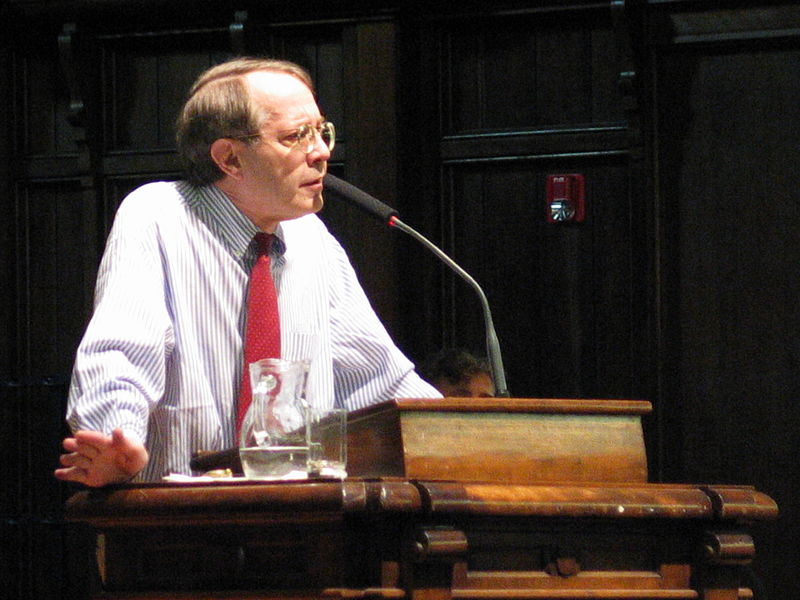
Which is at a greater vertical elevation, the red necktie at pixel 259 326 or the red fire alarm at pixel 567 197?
the red fire alarm at pixel 567 197

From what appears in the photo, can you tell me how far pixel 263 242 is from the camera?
271cm

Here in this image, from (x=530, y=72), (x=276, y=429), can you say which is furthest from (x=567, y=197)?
(x=276, y=429)

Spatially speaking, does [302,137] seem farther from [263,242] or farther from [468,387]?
[468,387]

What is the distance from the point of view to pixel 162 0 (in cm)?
508

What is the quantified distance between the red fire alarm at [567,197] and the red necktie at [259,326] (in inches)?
92.9

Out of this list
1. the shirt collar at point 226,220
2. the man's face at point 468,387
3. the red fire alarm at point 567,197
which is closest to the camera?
the shirt collar at point 226,220

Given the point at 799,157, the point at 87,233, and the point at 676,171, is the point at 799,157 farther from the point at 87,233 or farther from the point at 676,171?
the point at 87,233

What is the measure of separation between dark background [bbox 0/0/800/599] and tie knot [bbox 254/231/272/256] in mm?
2202

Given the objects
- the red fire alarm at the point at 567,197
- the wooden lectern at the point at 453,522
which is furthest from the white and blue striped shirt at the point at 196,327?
the red fire alarm at the point at 567,197

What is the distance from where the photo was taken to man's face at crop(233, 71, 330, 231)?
8.89 feet

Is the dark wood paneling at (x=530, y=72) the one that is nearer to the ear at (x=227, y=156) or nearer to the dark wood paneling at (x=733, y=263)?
the dark wood paneling at (x=733, y=263)

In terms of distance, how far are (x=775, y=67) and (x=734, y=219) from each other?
0.50 meters

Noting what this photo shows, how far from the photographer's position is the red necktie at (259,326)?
2553mm

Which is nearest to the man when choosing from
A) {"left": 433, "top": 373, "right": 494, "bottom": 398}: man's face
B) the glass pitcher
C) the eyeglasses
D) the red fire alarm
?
the eyeglasses
